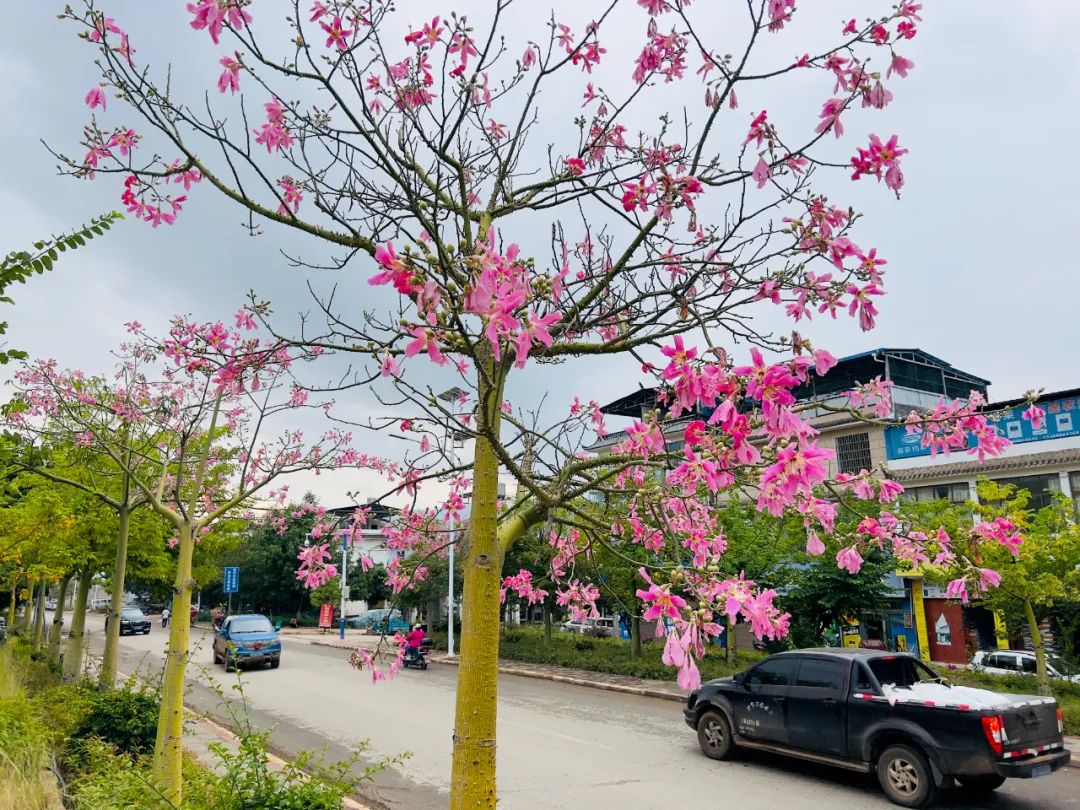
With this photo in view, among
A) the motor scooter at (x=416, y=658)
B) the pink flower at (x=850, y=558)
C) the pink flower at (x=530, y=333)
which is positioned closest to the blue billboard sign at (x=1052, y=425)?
the motor scooter at (x=416, y=658)

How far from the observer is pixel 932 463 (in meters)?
26.0

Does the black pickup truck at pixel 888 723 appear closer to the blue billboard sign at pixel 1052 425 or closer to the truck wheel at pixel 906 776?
the truck wheel at pixel 906 776

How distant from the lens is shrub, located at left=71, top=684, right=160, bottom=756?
7.28 meters

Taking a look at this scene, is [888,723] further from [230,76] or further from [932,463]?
[932,463]

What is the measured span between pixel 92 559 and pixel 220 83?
469 inches

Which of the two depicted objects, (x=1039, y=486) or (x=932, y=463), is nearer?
(x=1039, y=486)

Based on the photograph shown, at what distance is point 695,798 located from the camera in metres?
7.79

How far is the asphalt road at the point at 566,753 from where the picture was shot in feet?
25.6

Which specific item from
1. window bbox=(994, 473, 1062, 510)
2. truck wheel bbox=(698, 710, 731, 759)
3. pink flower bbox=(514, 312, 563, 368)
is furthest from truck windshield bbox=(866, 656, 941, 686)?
window bbox=(994, 473, 1062, 510)

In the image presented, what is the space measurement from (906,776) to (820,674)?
52.5 inches

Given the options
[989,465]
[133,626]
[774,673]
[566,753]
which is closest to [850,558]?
[774,673]

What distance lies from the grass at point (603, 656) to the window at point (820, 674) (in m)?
6.40

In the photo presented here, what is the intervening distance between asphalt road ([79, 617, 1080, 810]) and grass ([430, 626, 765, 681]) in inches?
89.5

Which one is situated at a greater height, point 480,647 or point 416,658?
point 480,647
